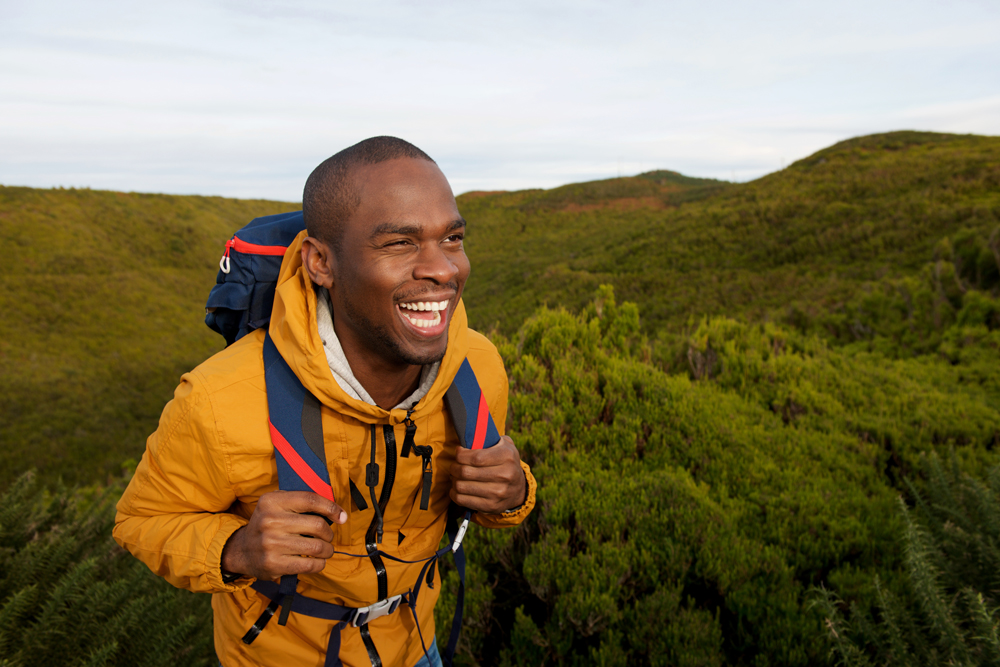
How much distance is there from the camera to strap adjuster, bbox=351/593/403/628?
1.53 m

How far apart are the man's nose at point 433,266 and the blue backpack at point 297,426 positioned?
36 cm

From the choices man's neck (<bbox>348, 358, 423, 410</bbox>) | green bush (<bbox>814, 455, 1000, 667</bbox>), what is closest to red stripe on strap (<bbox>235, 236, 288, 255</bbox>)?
man's neck (<bbox>348, 358, 423, 410</bbox>)

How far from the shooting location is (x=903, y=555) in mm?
2875

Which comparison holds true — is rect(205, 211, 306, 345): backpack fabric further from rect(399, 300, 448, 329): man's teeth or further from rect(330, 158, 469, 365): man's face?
rect(399, 300, 448, 329): man's teeth

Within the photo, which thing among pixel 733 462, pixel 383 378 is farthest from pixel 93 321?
pixel 383 378

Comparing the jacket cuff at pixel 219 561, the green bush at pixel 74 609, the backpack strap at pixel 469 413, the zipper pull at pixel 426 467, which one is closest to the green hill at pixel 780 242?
the green bush at pixel 74 609

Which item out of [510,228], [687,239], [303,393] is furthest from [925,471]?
[510,228]

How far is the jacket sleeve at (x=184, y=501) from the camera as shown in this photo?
1.27 m

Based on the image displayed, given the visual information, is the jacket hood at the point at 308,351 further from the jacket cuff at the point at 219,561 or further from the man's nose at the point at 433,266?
the jacket cuff at the point at 219,561

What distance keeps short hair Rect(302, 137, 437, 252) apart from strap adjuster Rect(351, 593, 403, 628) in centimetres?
104

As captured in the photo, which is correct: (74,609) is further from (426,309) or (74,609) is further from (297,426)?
(426,309)

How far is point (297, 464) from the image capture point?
1317 mm

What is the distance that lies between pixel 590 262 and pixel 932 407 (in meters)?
24.4

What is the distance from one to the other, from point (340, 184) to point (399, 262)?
0.27 m
